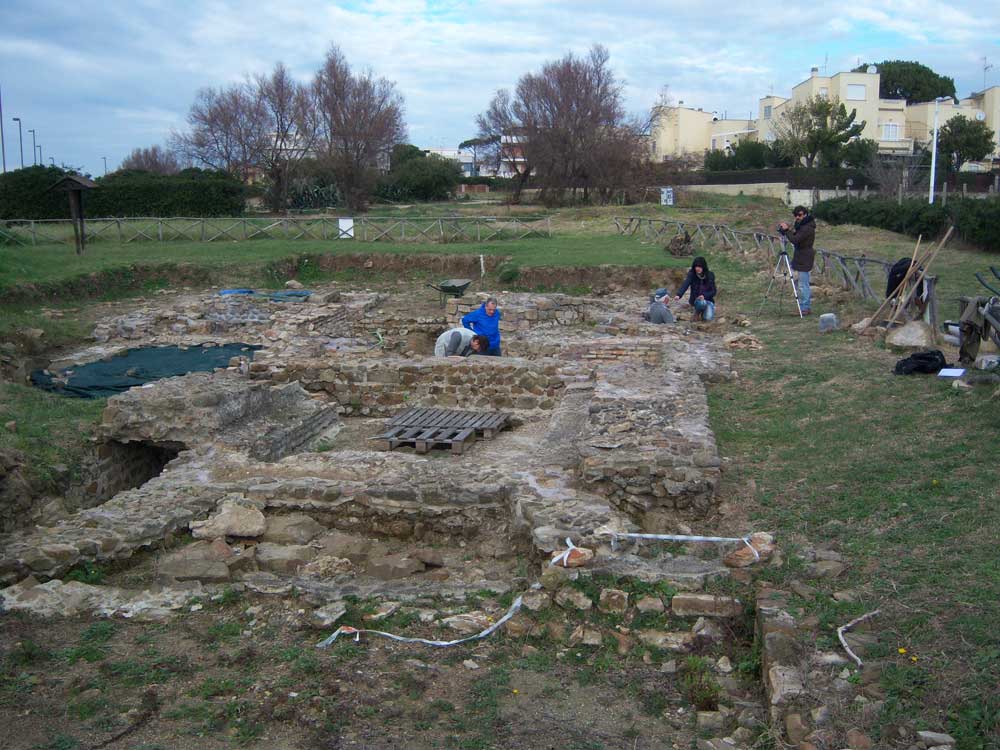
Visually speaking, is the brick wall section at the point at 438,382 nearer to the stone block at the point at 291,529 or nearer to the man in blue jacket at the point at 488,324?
the man in blue jacket at the point at 488,324

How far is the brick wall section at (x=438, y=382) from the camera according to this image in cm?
1056

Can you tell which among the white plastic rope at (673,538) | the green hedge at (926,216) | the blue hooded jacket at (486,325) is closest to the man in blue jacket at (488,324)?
the blue hooded jacket at (486,325)

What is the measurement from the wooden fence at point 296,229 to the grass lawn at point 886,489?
1273cm

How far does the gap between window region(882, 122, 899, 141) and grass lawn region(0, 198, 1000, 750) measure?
5239 centimetres

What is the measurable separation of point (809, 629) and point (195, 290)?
61.7ft

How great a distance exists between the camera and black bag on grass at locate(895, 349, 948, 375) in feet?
28.6

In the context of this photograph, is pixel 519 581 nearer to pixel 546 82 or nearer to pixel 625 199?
pixel 625 199

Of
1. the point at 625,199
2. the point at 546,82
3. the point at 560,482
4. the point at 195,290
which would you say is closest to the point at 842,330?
the point at 560,482

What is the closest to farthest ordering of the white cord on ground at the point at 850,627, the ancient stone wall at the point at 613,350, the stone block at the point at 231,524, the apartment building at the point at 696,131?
1. the white cord on ground at the point at 850,627
2. the stone block at the point at 231,524
3. the ancient stone wall at the point at 613,350
4. the apartment building at the point at 696,131

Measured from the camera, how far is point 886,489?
234 inches

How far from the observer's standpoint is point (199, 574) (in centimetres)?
574

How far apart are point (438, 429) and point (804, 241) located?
8.10 metres

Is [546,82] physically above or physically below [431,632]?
above

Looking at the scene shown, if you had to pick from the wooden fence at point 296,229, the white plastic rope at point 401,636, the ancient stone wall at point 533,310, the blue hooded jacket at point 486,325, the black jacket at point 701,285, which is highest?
the wooden fence at point 296,229
